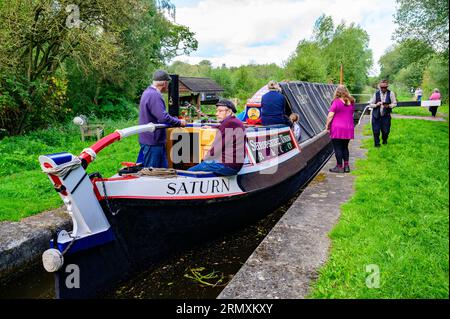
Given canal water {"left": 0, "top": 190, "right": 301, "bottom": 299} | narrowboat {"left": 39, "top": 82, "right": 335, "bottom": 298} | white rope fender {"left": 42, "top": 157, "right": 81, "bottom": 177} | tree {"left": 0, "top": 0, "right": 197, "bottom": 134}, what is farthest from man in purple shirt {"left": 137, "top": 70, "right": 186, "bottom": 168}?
tree {"left": 0, "top": 0, "right": 197, "bottom": 134}

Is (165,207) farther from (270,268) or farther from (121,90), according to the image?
(121,90)

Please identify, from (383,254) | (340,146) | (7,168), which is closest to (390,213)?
(383,254)

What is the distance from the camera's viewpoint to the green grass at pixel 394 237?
2836 mm

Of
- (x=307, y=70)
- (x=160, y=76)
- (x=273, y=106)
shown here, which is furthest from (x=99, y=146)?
(x=307, y=70)

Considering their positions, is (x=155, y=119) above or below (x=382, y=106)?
below

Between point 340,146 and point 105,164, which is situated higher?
point 340,146

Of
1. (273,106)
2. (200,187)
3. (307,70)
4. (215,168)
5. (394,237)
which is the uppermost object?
(307,70)

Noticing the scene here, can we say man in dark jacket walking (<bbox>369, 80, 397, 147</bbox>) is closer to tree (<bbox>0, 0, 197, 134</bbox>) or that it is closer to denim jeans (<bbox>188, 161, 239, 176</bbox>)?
denim jeans (<bbox>188, 161, 239, 176</bbox>)

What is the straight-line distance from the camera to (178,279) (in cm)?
443

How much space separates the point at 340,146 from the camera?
7016mm

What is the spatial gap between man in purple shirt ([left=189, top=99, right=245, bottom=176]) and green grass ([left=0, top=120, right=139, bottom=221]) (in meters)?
2.90

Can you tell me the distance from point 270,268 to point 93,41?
456 inches

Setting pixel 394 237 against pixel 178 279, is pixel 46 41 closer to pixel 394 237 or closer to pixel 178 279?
pixel 178 279

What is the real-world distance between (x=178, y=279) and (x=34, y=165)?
574 cm
